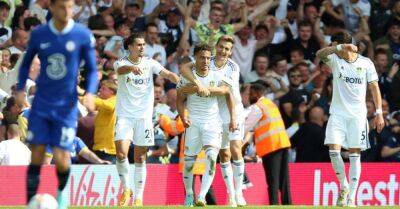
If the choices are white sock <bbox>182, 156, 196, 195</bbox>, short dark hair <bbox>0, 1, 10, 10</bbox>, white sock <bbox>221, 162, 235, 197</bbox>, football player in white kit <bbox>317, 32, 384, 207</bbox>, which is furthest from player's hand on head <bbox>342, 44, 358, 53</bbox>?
short dark hair <bbox>0, 1, 10, 10</bbox>

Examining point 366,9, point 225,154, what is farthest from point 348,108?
point 366,9

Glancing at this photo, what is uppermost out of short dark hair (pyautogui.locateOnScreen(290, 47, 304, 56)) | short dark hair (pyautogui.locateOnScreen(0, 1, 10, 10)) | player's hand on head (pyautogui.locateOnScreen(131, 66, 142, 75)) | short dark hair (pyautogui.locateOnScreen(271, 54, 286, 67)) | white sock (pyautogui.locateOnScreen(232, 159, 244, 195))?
short dark hair (pyautogui.locateOnScreen(0, 1, 10, 10))

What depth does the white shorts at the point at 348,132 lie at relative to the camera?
738 inches

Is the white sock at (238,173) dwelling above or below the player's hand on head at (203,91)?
below

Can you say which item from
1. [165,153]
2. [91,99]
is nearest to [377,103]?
[165,153]

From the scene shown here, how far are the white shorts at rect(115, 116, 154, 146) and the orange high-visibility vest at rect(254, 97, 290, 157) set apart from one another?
10.4 feet

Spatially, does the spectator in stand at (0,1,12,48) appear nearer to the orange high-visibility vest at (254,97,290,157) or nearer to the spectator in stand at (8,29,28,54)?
the spectator in stand at (8,29,28,54)

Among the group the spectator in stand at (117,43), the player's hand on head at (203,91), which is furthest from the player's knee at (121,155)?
the spectator in stand at (117,43)

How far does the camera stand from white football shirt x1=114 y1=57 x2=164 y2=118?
747 inches

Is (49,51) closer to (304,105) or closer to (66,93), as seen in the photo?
(66,93)

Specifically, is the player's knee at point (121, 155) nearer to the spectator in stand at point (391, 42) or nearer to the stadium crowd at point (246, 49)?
the stadium crowd at point (246, 49)

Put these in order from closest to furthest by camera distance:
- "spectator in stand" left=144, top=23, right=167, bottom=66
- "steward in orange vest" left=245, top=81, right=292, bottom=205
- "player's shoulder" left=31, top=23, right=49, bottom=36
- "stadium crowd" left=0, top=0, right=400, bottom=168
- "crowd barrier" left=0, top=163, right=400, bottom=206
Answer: "player's shoulder" left=31, top=23, right=49, bottom=36
"crowd barrier" left=0, top=163, right=400, bottom=206
"steward in orange vest" left=245, top=81, right=292, bottom=205
"stadium crowd" left=0, top=0, right=400, bottom=168
"spectator in stand" left=144, top=23, right=167, bottom=66

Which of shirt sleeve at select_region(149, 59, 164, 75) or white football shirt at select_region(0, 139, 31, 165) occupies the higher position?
shirt sleeve at select_region(149, 59, 164, 75)

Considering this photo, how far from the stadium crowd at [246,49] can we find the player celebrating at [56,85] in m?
7.62
